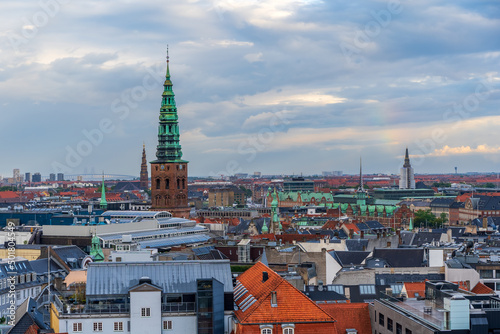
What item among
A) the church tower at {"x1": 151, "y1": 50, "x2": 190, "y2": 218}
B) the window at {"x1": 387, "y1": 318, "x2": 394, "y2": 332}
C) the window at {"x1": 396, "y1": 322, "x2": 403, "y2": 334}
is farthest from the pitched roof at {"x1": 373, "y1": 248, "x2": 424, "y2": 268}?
the church tower at {"x1": 151, "y1": 50, "x2": 190, "y2": 218}

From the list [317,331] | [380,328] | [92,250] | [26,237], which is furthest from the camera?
[26,237]

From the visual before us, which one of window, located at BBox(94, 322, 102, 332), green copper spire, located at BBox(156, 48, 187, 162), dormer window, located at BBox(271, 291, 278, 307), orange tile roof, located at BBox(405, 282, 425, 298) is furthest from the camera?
green copper spire, located at BBox(156, 48, 187, 162)

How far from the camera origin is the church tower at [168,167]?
528ft

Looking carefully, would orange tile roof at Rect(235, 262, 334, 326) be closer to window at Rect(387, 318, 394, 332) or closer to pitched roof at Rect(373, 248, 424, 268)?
window at Rect(387, 318, 394, 332)

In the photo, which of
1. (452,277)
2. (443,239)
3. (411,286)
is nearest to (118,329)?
(411,286)

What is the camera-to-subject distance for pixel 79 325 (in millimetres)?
50062

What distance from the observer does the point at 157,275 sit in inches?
2053

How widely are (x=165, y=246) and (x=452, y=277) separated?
52.2 metres

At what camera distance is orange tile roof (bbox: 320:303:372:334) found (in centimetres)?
5612

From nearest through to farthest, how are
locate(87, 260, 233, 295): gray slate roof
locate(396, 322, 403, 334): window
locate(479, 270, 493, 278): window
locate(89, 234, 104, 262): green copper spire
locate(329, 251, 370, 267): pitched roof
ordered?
1. locate(396, 322, 403, 334): window
2. locate(87, 260, 233, 295): gray slate roof
3. locate(479, 270, 493, 278): window
4. locate(329, 251, 370, 267): pitched roof
5. locate(89, 234, 104, 262): green copper spire

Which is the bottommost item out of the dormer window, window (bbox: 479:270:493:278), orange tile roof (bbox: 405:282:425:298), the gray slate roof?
window (bbox: 479:270:493:278)

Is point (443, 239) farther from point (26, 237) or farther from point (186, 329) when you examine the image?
point (186, 329)

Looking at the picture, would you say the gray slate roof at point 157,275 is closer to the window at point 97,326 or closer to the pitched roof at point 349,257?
the window at point 97,326

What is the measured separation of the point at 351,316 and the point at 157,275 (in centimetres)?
1351
